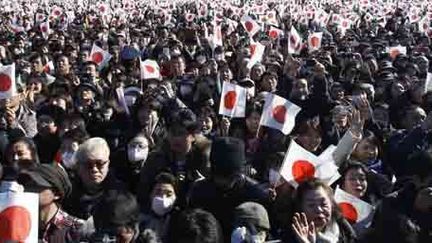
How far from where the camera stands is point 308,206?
4.45m

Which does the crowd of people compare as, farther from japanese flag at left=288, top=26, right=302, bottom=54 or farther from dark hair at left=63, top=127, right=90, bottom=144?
japanese flag at left=288, top=26, right=302, bottom=54

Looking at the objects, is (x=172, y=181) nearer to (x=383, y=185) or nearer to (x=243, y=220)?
(x=243, y=220)

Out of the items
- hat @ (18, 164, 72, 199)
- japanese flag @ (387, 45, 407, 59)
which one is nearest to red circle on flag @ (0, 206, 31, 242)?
hat @ (18, 164, 72, 199)

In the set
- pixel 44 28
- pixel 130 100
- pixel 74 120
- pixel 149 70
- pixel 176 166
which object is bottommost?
pixel 44 28

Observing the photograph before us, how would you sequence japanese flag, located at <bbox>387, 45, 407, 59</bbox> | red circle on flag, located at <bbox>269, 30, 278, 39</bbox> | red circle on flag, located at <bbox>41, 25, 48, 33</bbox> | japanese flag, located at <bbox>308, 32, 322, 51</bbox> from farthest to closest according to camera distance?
red circle on flag, located at <bbox>41, 25, 48, 33</bbox>, red circle on flag, located at <bbox>269, 30, 278, 39</bbox>, japanese flag, located at <bbox>308, 32, 322, 51</bbox>, japanese flag, located at <bbox>387, 45, 407, 59</bbox>

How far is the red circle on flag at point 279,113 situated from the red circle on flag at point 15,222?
4.33m

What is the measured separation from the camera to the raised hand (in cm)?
406

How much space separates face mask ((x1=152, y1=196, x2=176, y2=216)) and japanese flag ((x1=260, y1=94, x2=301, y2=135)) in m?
2.81

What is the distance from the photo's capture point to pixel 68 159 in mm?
6246

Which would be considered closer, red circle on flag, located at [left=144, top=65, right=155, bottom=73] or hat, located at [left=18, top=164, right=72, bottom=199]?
hat, located at [left=18, top=164, right=72, bottom=199]

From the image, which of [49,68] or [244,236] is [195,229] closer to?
[244,236]

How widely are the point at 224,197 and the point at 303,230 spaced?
3.00ft

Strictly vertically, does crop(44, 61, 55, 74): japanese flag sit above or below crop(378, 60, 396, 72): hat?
below

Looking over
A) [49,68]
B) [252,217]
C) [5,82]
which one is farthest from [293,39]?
[252,217]
